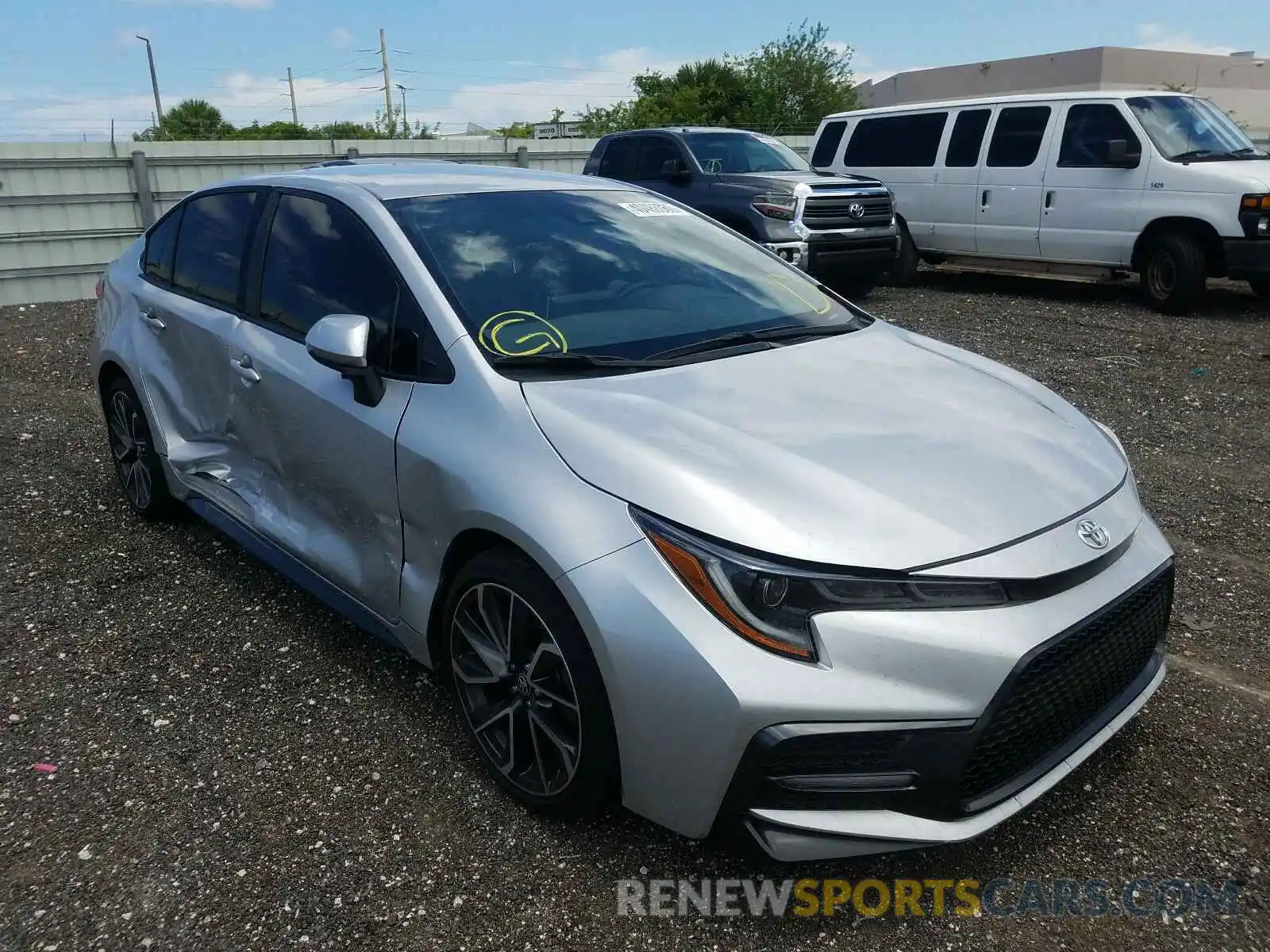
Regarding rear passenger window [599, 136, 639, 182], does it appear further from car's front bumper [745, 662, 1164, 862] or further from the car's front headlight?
car's front bumper [745, 662, 1164, 862]

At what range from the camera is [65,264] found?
1226cm

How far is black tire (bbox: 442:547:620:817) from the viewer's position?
232 centimetres

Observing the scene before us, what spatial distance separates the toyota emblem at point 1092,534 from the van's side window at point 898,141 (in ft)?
32.9

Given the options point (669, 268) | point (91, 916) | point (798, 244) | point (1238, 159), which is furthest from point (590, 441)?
point (1238, 159)

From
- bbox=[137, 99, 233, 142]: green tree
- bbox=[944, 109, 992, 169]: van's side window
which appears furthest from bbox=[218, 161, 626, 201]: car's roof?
bbox=[137, 99, 233, 142]: green tree

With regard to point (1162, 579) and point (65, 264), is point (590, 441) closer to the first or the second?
point (1162, 579)

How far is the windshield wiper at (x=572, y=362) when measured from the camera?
2750 millimetres

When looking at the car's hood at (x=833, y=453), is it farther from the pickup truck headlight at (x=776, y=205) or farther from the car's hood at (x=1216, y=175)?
the car's hood at (x=1216, y=175)

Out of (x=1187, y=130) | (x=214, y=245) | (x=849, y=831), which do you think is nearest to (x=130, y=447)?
(x=214, y=245)

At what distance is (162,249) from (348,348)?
86.0 inches

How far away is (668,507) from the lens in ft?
7.28

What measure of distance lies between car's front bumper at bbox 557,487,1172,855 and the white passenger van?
8.46 meters

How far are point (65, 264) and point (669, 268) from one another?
1155 cm

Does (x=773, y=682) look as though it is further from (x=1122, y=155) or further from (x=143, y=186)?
(x=143, y=186)
